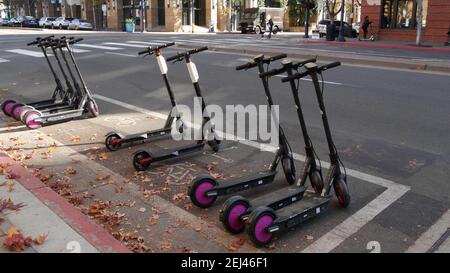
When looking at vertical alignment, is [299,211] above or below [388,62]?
below

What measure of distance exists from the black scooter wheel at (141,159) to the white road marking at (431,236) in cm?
310

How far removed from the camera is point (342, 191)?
4492 mm

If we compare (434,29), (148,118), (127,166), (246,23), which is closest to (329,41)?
(434,29)

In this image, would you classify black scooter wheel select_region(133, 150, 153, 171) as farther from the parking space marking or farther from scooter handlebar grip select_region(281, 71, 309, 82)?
scooter handlebar grip select_region(281, 71, 309, 82)

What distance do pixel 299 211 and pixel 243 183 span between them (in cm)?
85

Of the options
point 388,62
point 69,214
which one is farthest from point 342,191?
point 388,62

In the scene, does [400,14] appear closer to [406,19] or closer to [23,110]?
[406,19]

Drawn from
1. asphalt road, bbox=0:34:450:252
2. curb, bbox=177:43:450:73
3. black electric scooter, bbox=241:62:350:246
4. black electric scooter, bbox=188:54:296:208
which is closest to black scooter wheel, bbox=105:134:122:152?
black electric scooter, bbox=188:54:296:208

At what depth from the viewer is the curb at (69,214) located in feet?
11.9

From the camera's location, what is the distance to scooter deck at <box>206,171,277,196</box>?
4.59 m

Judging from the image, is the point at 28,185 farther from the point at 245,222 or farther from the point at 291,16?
the point at 291,16

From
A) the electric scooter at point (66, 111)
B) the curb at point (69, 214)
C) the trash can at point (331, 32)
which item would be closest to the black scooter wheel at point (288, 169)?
the curb at point (69, 214)

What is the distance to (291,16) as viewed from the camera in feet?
202

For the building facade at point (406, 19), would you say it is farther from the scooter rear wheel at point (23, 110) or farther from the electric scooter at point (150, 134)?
the scooter rear wheel at point (23, 110)
